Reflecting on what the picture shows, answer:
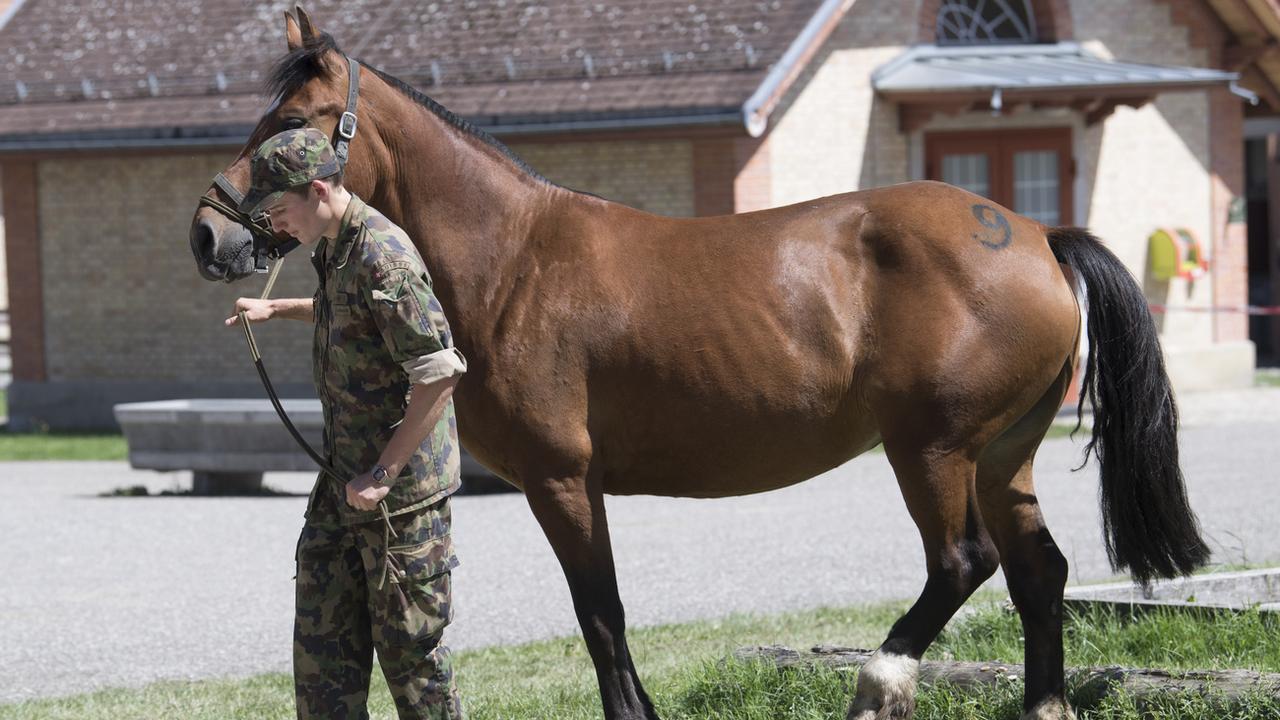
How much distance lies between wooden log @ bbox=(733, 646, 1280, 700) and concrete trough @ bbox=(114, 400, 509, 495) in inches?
288

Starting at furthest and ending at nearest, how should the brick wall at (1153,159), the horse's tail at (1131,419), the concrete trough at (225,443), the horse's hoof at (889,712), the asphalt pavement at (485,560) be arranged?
the brick wall at (1153,159) < the concrete trough at (225,443) < the asphalt pavement at (485,560) < the horse's tail at (1131,419) < the horse's hoof at (889,712)

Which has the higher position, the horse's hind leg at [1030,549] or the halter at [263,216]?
the halter at [263,216]

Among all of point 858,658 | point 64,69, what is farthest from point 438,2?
point 858,658

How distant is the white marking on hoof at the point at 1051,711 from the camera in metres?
4.79

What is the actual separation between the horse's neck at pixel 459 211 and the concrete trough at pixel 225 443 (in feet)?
25.7

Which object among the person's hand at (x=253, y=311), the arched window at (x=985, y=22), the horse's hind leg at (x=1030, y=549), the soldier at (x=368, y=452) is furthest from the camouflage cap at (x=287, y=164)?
the arched window at (x=985, y=22)

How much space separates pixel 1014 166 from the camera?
1836 cm

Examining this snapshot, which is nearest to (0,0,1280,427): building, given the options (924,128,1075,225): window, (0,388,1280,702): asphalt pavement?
(924,128,1075,225): window

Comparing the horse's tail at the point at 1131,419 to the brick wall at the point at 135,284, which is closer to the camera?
the horse's tail at the point at 1131,419

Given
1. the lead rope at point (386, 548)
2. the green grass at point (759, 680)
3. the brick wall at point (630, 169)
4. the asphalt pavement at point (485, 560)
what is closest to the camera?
the lead rope at point (386, 548)

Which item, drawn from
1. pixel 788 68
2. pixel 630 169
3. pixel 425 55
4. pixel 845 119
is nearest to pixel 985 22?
pixel 845 119

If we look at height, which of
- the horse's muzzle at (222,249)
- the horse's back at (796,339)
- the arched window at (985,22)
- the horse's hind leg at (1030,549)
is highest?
the arched window at (985,22)

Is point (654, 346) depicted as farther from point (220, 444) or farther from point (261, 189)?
point (220, 444)

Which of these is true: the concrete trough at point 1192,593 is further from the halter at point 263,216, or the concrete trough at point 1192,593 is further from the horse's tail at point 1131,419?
the halter at point 263,216
